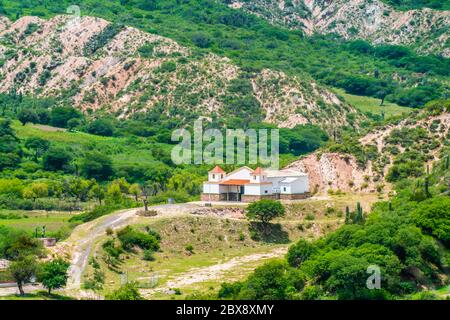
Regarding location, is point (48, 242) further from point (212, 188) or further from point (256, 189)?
point (256, 189)

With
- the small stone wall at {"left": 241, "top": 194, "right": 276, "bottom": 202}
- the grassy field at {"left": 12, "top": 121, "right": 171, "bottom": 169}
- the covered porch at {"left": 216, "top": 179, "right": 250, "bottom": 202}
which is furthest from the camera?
the grassy field at {"left": 12, "top": 121, "right": 171, "bottom": 169}

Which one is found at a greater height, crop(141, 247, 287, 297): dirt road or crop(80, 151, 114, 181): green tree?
crop(80, 151, 114, 181): green tree

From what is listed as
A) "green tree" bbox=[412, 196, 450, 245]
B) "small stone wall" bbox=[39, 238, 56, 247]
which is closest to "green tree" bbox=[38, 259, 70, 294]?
"small stone wall" bbox=[39, 238, 56, 247]

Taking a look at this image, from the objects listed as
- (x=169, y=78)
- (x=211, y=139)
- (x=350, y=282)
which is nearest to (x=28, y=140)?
(x=211, y=139)

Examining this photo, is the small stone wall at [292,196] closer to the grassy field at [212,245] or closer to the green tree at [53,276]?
the grassy field at [212,245]

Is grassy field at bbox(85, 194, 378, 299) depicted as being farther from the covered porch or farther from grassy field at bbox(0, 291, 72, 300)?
the covered porch

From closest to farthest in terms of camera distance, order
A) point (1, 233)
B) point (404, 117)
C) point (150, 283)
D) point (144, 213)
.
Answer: point (150, 283) < point (1, 233) < point (144, 213) < point (404, 117)
